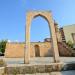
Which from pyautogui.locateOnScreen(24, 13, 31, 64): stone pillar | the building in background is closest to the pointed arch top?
Result: pyautogui.locateOnScreen(24, 13, 31, 64): stone pillar

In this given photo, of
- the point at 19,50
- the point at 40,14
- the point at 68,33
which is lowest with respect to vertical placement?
the point at 19,50

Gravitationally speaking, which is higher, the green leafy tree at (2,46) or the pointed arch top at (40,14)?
the green leafy tree at (2,46)

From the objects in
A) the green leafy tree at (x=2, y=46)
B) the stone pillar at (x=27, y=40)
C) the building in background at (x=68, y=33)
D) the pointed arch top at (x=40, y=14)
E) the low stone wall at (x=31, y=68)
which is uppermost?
the building in background at (x=68, y=33)

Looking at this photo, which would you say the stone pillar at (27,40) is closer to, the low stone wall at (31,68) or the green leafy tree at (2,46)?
the low stone wall at (31,68)

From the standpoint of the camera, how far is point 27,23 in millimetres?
10711

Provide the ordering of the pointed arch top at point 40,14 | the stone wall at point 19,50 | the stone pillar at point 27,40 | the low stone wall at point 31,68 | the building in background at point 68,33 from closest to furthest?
the low stone wall at point 31,68 < the stone pillar at point 27,40 < the pointed arch top at point 40,14 < the stone wall at point 19,50 < the building in background at point 68,33

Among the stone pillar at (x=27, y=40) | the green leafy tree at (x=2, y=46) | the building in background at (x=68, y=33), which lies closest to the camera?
the stone pillar at (x=27, y=40)

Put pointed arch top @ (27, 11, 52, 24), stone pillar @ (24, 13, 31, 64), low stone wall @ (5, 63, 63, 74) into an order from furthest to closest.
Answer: pointed arch top @ (27, 11, 52, 24)
stone pillar @ (24, 13, 31, 64)
low stone wall @ (5, 63, 63, 74)

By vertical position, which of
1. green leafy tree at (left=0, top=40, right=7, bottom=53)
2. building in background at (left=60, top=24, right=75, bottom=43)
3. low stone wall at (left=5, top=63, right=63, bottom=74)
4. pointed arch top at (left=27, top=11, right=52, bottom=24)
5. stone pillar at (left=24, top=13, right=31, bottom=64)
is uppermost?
building in background at (left=60, top=24, right=75, bottom=43)

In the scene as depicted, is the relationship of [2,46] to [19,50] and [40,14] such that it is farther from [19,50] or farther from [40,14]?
[40,14]

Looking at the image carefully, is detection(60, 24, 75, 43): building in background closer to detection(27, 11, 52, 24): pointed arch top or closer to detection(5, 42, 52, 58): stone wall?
detection(5, 42, 52, 58): stone wall

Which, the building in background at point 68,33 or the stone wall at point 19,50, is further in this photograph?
the building in background at point 68,33

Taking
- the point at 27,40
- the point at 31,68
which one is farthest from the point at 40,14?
the point at 31,68

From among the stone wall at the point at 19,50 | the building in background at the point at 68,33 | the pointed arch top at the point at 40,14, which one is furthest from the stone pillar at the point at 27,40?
the building in background at the point at 68,33
